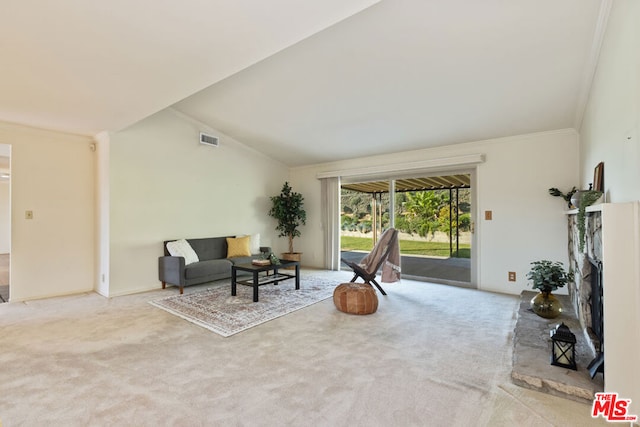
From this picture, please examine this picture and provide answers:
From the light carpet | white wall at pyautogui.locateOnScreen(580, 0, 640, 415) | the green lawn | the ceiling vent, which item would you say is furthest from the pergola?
white wall at pyautogui.locateOnScreen(580, 0, 640, 415)

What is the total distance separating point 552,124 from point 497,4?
246 cm

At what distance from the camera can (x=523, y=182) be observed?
14.3 feet

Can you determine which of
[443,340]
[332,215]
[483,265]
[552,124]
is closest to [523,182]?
[552,124]

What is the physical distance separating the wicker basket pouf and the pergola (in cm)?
238

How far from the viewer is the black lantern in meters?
2.05

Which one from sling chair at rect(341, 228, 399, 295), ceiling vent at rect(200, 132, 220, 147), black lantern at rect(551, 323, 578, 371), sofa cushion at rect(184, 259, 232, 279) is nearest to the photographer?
black lantern at rect(551, 323, 578, 371)

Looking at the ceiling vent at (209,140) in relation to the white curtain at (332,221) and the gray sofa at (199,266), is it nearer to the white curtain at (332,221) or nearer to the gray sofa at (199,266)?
the gray sofa at (199,266)

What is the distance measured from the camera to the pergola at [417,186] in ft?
16.5

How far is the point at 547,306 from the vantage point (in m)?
2.99

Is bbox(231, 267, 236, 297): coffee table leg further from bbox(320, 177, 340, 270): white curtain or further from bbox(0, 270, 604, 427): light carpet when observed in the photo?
bbox(320, 177, 340, 270): white curtain

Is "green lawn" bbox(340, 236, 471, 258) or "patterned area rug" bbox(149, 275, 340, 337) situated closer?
"patterned area rug" bbox(149, 275, 340, 337)

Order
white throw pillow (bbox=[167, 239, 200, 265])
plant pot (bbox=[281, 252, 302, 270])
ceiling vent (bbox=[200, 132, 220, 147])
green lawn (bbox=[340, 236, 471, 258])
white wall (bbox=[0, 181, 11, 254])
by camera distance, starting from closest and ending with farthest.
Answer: white throw pillow (bbox=[167, 239, 200, 265]), green lawn (bbox=[340, 236, 471, 258]), ceiling vent (bbox=[200, 132, 220, 147]), plant pot (bbox=[281, 252, 302, 270]), white wall (bbox=[0, 181, 11, 254])

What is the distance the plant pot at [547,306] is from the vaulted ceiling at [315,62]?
2109mm

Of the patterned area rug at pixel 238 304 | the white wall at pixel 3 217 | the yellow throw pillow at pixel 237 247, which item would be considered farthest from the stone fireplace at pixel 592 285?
the white wall at pixel 3 217
